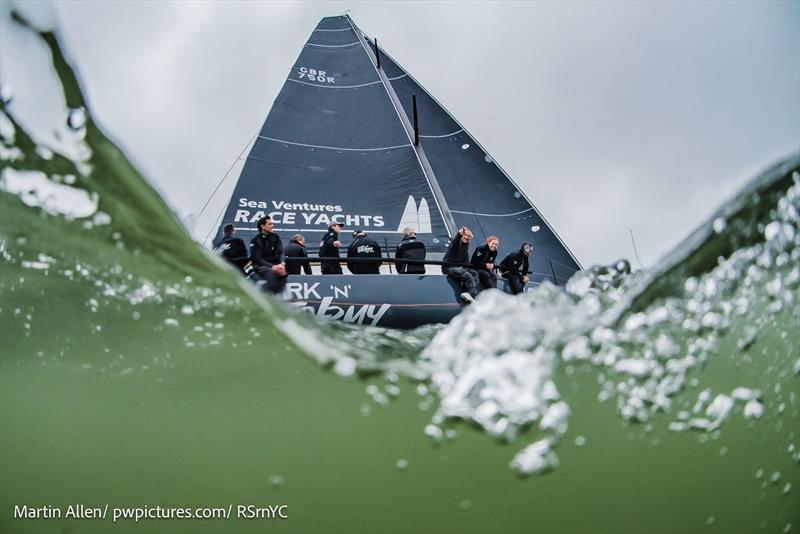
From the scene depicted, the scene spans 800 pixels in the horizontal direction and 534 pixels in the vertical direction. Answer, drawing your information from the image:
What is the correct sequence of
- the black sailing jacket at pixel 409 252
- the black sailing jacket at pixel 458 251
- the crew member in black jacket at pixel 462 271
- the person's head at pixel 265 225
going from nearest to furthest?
the person's head at pixel 265 225, the crew member in black jacket at pixel 462 271, the black sailing jacket at pixel 458 251, the black sailing jacket at pixel 409 252

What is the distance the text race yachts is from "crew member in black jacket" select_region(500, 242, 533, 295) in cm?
137

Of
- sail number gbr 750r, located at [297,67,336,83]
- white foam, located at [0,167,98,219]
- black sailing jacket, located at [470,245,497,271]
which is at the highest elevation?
sail number gbr 750r, located at [297,67,336,83]

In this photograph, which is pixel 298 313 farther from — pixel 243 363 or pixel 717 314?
pixel 717 314

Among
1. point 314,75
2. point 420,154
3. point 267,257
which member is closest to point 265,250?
point 267,257

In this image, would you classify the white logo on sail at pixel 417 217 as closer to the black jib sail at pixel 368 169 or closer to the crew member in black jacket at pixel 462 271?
the black jib sail at pixel 368 169

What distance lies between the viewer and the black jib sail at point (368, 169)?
15.5 feet

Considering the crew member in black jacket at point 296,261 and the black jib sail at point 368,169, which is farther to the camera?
the black jib sail at point 368,169

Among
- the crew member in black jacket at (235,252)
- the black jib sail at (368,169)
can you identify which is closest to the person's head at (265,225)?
Result: the crew member in black jacket at (235,252)

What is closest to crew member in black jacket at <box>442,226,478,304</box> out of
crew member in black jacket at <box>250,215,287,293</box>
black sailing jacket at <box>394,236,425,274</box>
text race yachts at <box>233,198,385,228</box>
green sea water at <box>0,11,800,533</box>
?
→ black sailing jacket at <box>394,236,425,274</box>

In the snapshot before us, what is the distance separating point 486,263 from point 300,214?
1.93 metres

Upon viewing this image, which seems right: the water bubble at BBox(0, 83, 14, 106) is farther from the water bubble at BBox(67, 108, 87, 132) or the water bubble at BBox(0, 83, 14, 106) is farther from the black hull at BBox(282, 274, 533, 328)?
the black hull at BBox(282, 274, 533, 328)

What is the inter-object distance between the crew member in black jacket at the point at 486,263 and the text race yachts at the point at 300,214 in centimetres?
154

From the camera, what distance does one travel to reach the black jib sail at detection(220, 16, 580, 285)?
472 cm

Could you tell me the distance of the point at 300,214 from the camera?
4723mm
